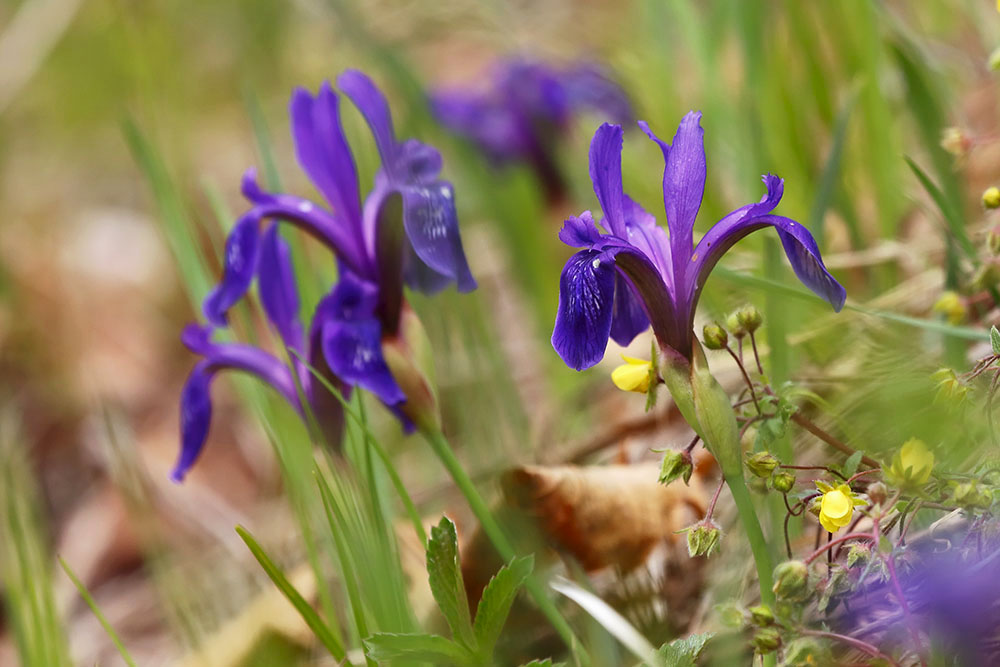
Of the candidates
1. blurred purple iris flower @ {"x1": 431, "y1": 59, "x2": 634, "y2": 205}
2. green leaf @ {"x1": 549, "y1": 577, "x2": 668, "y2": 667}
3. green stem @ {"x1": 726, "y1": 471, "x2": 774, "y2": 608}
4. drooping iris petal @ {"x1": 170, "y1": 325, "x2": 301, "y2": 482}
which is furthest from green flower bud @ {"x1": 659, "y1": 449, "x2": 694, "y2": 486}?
blurred purple iris flower @ {"x1": 431, "y1": 59, "x2": 634, "y2": 205}

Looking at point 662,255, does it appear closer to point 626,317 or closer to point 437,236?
point 626,317

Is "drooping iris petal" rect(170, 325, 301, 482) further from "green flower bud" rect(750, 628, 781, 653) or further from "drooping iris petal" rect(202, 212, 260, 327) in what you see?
"green flower bud" rect(750, 628, 781, 653)

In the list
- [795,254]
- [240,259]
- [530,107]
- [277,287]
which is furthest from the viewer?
[530,107]

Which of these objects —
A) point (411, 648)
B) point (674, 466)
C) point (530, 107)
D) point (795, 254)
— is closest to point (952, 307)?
point (795, 254)

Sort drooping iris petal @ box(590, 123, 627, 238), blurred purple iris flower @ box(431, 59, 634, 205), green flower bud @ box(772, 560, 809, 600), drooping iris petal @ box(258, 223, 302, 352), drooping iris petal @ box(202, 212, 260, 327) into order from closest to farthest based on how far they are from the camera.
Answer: green flower bud @ box(772, 560, 809, 600) → drooping iris petal @ box(590, 123, 627, 238) → drooping iris petal @ box(202, 212, 260, 327) → drooping iris petal @ box(258, 223, 302, 352) → blurred purple iris flower @ box(431, 59, 634, 205)

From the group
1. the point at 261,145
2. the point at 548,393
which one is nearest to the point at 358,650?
the point at 261,145

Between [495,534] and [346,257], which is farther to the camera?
A: [346,257]
